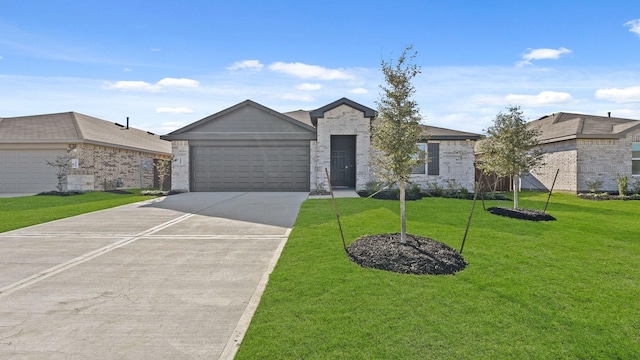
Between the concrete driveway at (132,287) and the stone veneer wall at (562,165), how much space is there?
52.8 feet

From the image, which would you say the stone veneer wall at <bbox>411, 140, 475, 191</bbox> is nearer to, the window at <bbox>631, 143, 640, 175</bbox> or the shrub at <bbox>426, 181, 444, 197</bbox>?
the shrub at <bbox>426, 181, 444, 197</bbox>

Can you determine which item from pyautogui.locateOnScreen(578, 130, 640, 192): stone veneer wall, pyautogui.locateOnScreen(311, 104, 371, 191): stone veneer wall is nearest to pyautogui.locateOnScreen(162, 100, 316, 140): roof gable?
pyautogui.locateOnScreen(311, 104, 371, 191): stone veneer wall

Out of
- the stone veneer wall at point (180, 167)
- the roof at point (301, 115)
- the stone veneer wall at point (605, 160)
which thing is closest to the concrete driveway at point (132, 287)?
the stone veneer wall at point (180, 167)

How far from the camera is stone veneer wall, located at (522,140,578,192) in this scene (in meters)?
16.5

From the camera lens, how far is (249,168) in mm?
17297

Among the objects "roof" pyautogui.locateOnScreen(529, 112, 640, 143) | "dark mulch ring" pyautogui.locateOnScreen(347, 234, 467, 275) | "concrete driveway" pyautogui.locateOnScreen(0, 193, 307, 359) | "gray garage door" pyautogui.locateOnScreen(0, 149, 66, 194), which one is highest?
"roof" pyautogui.locateOnScreen(529, 112, 640, 143)

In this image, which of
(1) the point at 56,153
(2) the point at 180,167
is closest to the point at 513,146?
(2) the point at 180,167

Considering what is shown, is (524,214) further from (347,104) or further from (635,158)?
(635,158)

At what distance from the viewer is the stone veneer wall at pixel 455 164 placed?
16.7 metres

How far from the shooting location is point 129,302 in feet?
13.1

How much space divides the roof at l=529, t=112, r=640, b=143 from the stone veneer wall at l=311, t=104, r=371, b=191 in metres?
8.31

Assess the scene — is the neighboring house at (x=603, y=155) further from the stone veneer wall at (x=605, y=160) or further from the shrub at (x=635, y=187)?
the shrub at (x=635, y=187)

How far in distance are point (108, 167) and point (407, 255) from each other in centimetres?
2058

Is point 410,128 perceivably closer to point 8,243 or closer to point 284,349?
point 284,349
